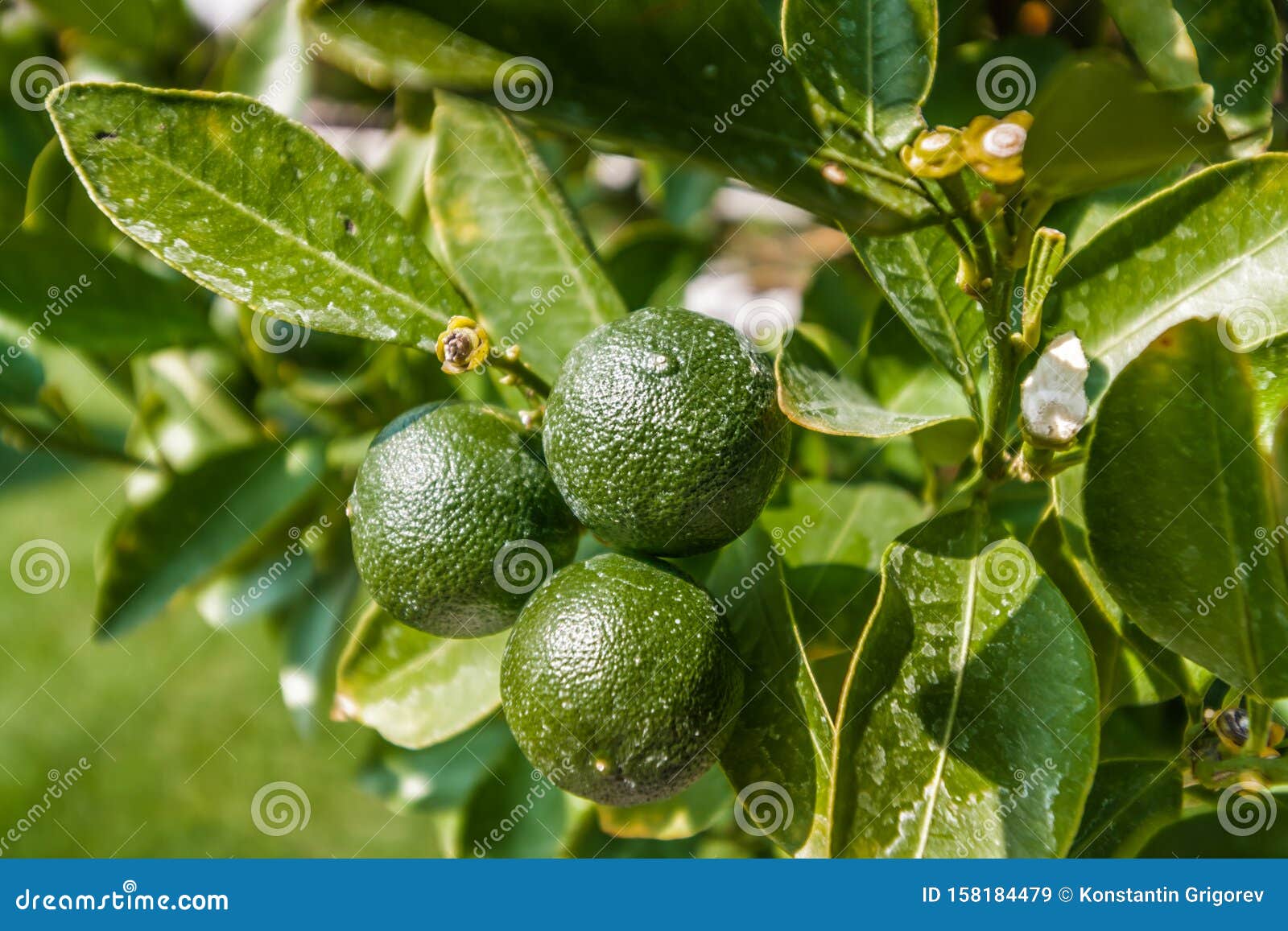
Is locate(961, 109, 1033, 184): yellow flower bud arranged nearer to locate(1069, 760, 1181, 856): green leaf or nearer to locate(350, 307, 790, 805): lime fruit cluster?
locate(350, 307, 790, 805): lime fruit cluster

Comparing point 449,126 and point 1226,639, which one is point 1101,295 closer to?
point 1226,639

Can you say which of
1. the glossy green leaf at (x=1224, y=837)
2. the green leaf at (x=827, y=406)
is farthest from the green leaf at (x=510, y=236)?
the glossy green leaf at (x=1224, y=837)

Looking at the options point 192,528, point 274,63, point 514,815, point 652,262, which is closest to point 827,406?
point 652,262

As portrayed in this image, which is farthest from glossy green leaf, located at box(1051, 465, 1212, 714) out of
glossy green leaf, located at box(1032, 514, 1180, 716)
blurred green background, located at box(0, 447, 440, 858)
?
blurred green background, located at box(0, 447, 440, 858)

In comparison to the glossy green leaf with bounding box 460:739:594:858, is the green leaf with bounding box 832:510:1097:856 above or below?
above

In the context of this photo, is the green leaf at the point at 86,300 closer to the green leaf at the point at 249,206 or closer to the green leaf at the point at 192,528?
the green leaf at the point at 192,528

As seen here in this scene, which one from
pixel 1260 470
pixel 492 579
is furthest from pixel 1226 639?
pixel 492 579

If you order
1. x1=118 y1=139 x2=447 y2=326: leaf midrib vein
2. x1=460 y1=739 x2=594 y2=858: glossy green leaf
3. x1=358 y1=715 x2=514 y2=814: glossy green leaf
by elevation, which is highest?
x1=118 y1=139 x2=447 y2=326: leaf midrib vein
